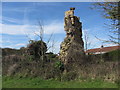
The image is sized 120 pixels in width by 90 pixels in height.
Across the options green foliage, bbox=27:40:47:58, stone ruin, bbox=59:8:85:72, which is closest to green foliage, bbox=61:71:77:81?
stone ruin, bbox=59:8:85:72

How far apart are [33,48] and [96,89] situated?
11025mm

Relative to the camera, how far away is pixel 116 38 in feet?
16.6

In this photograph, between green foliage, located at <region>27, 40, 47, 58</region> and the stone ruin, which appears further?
green foliage, located at <region>27, 40, 47, 58</region>

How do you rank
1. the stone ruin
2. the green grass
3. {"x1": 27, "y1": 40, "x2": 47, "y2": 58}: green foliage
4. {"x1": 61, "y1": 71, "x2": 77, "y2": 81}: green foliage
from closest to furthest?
the green grass, {"x1": 61, "y1": 71, "x2": 77, "y2": 81}: green foliage, the stone ruin, {"x1": 27, "y1": 40, "x2": 47, "y2": 58}: green foliage

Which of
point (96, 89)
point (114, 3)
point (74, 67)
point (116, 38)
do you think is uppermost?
point (114, 3)

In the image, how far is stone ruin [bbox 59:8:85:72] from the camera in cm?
1052

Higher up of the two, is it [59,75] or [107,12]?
[107,12]

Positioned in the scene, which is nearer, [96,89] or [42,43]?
[96,89]

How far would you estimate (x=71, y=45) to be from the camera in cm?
1173

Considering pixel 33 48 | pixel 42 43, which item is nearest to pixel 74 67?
pixel 42 43

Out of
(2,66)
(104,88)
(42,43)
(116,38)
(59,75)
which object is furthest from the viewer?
(42,43)

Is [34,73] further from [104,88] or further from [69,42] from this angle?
[104,88]

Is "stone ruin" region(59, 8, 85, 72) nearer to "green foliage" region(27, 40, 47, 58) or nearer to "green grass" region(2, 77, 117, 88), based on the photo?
"green grass" region(2, 77, 117, 88)

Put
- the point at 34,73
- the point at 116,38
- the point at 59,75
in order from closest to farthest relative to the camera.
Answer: the point at 116,38
the point at 59,75
the point at 34,73
